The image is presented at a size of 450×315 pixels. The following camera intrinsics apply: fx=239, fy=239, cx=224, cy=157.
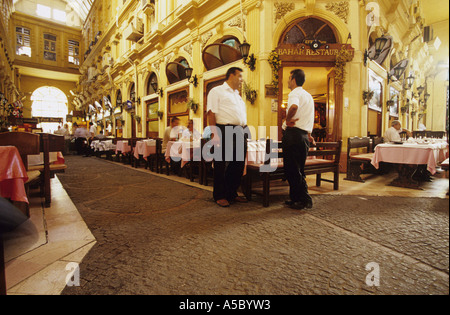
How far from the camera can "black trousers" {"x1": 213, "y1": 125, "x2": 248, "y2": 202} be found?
10.4 ft

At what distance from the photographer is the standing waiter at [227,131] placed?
3150mm

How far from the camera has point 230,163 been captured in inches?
129

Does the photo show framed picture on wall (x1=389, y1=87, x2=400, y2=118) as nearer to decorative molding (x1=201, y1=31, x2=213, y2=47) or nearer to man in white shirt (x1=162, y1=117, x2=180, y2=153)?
decorative molding (x1=201, y1=31, x2=213, y2=47)

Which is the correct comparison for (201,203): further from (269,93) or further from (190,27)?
(190,27)

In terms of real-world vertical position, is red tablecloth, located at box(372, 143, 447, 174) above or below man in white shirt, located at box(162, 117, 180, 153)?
below

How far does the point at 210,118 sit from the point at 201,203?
3.88ft

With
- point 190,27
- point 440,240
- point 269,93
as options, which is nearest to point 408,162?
point 269,93

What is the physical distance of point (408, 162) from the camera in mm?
4430

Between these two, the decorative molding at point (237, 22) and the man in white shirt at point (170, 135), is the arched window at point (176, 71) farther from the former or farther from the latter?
the man in white shirt at point (170, 135)

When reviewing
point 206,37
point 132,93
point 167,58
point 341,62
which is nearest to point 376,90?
point 341,62

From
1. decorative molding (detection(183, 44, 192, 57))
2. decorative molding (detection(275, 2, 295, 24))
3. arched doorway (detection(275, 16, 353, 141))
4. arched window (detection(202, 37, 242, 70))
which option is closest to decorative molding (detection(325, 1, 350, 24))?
arched doorway (detection(275, 16, 353, 141))

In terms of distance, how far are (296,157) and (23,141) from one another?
3.19m

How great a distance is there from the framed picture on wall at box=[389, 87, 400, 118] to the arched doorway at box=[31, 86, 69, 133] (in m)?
27.0

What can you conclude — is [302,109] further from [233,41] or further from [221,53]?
[233,41]
